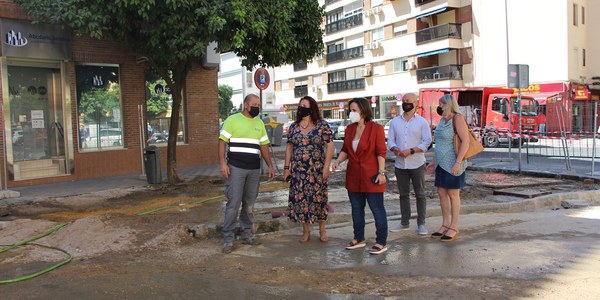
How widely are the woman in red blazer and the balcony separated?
40681mm

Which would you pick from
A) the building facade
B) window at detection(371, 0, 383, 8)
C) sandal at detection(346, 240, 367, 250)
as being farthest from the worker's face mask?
window at detection(371, 0, 383, 8)

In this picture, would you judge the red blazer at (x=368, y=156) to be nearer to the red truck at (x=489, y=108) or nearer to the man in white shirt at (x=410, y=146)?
the man in white shirt at (x=410, y=146)

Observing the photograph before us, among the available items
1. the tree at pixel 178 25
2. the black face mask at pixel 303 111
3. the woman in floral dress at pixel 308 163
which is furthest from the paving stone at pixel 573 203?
the tree at pixel 178 25

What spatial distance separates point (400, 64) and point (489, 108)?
18.1m

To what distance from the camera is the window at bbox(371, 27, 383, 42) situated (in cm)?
4306

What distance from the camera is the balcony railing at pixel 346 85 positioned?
4572 centimetres

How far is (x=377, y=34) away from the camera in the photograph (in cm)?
4350

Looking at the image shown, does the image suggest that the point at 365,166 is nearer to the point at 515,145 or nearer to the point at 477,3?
the point at 515,145

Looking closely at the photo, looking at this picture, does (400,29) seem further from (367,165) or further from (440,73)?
(367,165)

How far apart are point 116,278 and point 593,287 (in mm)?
4386

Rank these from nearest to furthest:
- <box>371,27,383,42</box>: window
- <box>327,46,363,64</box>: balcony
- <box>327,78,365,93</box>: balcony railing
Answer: <box>371,27,383,42</box>: window
<box>327,46,363,64</box>: balcony
<box>327,78,365,93</box>: balcony railing

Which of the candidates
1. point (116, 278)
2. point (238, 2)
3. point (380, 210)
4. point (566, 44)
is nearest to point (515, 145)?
point (566, 44)

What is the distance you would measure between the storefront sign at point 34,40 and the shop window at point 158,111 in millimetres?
2620

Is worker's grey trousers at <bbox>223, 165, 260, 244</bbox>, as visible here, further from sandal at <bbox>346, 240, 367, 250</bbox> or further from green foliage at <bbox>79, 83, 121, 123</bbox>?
green foliage at <bbox>79, 83, 121, 123</bbox>
